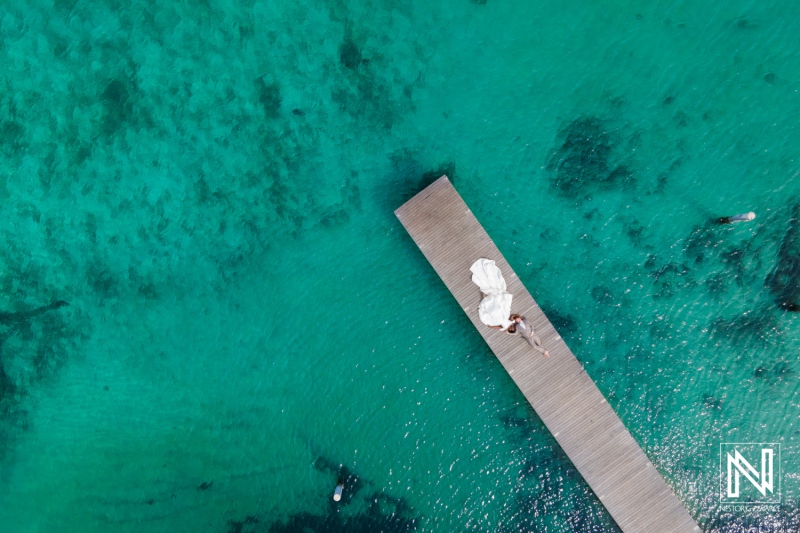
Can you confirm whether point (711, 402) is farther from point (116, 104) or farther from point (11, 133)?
point (11, 133)

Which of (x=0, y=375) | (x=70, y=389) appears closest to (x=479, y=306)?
(x=70, y=389)

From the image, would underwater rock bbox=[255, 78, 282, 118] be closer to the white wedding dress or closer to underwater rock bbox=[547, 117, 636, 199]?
the white wedding dress

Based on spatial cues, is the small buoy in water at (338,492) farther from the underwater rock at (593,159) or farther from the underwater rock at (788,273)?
the underwater rock at (788,273)

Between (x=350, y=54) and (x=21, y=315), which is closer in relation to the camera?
(x=350, y=54)

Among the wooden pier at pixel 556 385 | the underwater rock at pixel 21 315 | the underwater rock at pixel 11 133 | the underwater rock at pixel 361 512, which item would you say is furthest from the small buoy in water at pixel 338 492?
the underwater rock at pixel 11 133

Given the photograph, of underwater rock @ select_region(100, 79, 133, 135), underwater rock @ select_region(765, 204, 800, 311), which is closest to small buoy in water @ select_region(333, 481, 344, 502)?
underwater rock @ select_region(100, 79, 133, 135)

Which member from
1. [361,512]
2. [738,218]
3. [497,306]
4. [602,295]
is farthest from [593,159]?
[361,512]
